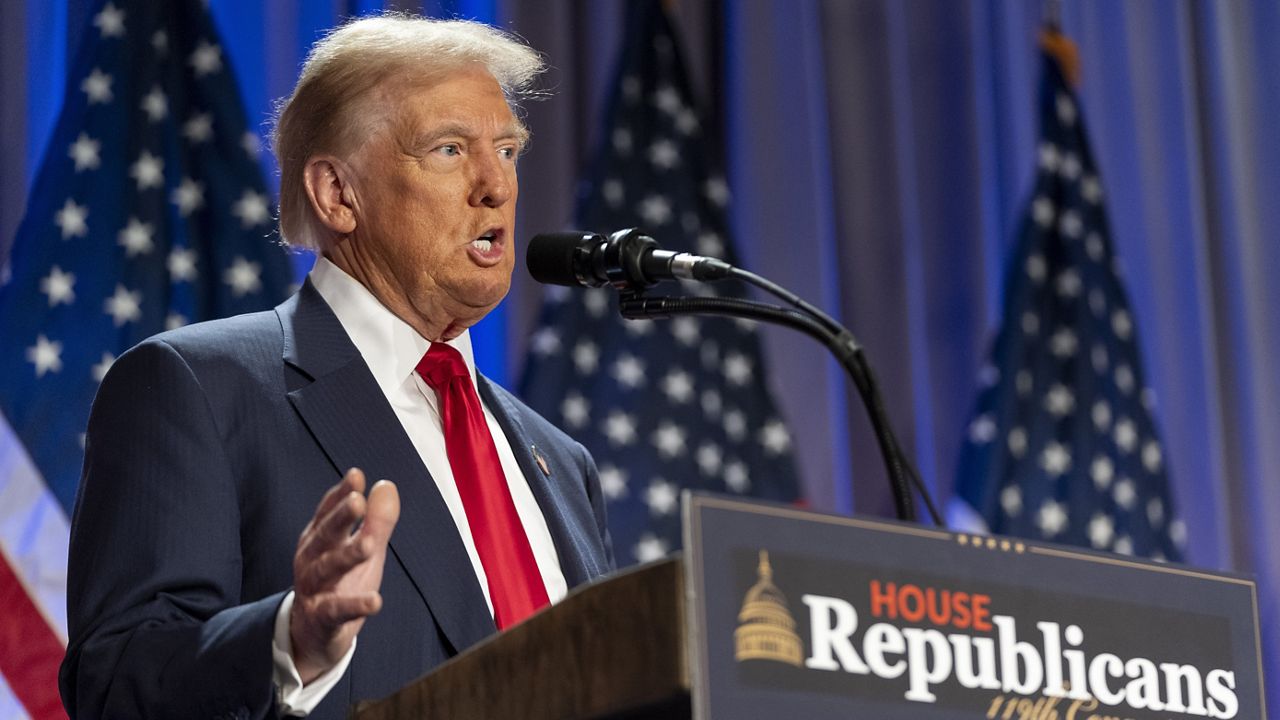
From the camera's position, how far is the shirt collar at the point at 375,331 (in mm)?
1968

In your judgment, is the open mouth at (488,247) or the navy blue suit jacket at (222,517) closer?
the navy blue suit jacket at (222,517)

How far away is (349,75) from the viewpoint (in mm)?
2156

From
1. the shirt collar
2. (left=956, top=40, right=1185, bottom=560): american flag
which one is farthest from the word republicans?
(left=956, top=40, right=1185, bottom=560): american flag

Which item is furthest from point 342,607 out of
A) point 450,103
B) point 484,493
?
point 450,103

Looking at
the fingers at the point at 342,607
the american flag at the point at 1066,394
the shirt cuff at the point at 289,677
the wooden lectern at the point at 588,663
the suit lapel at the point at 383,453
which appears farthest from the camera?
the american flag at the point at 1066,394

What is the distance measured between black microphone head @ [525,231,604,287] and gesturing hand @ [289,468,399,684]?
0.77m

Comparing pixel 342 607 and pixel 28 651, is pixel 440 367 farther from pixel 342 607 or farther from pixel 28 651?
pixel 28 651

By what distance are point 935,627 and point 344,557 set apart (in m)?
0.45

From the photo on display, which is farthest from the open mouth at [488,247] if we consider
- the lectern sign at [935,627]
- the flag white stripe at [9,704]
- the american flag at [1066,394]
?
the american flag at [1066,394]

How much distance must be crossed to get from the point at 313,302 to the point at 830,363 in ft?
7.63

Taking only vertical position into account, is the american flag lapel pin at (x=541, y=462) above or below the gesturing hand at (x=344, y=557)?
above

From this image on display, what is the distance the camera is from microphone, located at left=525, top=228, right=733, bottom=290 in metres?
1.87

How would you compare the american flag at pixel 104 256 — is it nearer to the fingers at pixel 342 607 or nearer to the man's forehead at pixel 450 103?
the man's forehead at pixel 450 103

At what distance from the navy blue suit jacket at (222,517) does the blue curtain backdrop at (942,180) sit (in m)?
1.75
